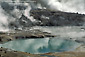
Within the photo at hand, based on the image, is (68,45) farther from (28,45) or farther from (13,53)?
(13,53)

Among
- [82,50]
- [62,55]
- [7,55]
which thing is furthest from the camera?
[82,50]

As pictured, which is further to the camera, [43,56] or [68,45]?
[68,45]

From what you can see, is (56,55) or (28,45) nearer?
(56,55)

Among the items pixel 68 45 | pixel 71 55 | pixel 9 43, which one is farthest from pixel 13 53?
pixel 68 45

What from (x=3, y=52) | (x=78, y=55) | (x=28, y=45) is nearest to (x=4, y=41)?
(x=28, y=45)

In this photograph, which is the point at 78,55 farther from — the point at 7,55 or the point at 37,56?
the point at 7,55

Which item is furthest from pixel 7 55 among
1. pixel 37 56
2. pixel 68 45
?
pixel 68 45

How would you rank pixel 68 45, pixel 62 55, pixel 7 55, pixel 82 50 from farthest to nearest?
pixel 68 45 < pixel 82 50 < pixel 62 55 < pixel 7 55

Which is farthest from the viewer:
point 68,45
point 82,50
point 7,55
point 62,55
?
point 68,45

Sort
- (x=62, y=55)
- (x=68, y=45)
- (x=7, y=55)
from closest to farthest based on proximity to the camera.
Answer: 1. (x=7, y=55)
2. (x=62, y=55)
3. (x=68, y=45)
